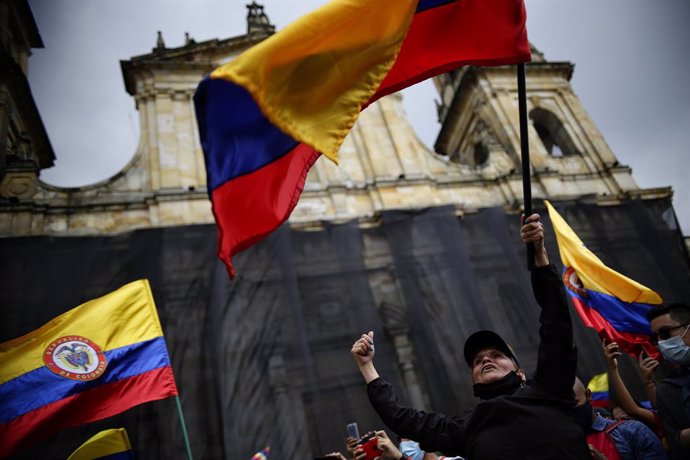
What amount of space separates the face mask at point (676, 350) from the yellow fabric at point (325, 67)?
3.12 metres

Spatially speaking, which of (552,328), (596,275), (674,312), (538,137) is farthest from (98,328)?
(538,137)

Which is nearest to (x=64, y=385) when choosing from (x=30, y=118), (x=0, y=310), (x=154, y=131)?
(x=0, y=310)

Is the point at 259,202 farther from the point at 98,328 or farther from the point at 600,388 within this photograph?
the point at 600,388

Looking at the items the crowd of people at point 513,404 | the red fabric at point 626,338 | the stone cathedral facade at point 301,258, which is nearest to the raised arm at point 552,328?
the crowd of people at point 513,404

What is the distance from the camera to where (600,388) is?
26.4 feet

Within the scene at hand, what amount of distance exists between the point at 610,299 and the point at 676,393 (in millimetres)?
2595

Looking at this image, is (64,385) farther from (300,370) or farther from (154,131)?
(154,131)

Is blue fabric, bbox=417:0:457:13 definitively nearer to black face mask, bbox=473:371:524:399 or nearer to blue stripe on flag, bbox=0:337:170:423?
black face mask, bbox=473:371:524:399

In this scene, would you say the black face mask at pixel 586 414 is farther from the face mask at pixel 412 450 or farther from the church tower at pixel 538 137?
the church tower at pixel 538 137

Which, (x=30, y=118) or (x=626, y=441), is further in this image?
(x=30, y=118)

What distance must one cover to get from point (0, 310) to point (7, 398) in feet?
12.3

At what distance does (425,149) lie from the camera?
12875 millimetres

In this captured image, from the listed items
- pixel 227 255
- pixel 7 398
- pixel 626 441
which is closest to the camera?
pixel 227 255

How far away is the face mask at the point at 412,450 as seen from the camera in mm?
4184
